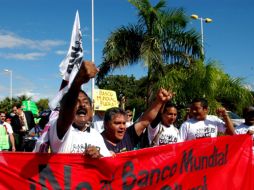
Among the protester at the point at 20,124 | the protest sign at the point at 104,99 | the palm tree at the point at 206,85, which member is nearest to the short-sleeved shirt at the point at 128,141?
the protest sign at the point at 104,99

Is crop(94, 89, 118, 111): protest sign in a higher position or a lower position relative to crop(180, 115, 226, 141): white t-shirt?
higher

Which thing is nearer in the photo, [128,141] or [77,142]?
[77,142]

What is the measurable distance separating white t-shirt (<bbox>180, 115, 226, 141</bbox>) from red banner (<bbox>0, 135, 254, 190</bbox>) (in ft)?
2.60

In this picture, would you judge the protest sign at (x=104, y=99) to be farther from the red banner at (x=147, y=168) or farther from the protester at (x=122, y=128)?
the protester at (x=122, y=128)

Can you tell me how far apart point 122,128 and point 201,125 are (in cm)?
223

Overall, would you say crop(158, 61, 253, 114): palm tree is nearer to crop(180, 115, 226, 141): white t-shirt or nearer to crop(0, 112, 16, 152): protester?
crop(0, 112, 16, 152): protester

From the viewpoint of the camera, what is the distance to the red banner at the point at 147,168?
3320 millimetres

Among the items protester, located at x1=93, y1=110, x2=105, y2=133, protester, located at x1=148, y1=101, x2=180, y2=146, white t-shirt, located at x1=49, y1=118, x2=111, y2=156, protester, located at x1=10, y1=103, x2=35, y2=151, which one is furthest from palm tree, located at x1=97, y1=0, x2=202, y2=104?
white t-shirt, located at x1=49, y1=118, x2=111, y2=156

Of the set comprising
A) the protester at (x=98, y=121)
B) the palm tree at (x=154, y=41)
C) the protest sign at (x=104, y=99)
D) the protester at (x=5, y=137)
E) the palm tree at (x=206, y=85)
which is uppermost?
the palm tree at (x=154, y=41)

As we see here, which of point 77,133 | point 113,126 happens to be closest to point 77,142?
point 77,133

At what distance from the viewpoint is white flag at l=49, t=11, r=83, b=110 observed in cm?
263

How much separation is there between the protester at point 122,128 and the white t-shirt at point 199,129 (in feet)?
5.76

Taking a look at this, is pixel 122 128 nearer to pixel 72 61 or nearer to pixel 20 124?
pixel 72 61

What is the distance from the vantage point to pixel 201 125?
229 inches
